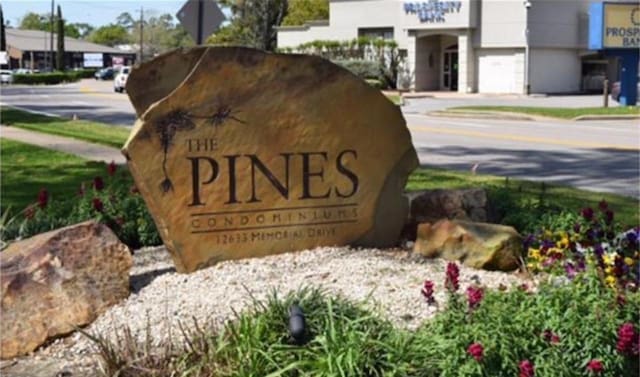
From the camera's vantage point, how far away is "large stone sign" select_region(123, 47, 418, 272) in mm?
6770

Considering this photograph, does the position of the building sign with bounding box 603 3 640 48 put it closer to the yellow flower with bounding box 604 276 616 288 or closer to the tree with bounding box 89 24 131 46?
the yellow flower with bounding box 604 276 616 288

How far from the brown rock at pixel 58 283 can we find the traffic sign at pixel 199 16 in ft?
35.0

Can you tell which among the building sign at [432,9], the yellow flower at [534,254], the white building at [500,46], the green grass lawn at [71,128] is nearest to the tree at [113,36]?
the white building at [500,46]

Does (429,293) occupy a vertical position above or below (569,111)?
below

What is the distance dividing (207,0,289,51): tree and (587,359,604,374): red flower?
65080mm

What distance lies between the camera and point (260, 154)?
23.0 ft

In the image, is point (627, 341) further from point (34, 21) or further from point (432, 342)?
point (34, 21)

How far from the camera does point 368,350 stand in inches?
182

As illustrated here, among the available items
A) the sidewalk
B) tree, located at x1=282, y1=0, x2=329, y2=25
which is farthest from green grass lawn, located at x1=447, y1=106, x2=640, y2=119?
tree, located at x1=282, y1=0, x2=329, y2=25

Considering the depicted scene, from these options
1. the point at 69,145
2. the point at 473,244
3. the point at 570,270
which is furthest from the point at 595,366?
the point at 69,145

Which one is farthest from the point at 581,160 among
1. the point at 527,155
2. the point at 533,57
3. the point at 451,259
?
the point at 533,57

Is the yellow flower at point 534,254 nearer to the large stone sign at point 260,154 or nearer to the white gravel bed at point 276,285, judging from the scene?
the white gravel bed at point 276,285

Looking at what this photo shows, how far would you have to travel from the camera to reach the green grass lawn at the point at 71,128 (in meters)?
20.5

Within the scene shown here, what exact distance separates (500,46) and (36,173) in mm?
40234
